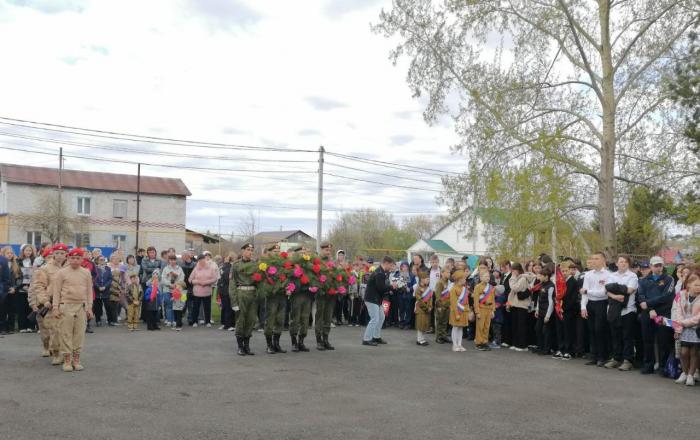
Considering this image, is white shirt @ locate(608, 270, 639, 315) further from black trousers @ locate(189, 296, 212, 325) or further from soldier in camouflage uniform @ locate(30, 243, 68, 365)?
black trousers @ locate(189, 296, 212, 325)

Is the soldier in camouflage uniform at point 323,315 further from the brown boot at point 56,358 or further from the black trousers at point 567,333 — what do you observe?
the brown boot at point 56,358

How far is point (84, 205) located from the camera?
52.7 m

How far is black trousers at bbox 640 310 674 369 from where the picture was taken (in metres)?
10.0

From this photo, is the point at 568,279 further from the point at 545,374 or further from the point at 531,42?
the point at 531,42

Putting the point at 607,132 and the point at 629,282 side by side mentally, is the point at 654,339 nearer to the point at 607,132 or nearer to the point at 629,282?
the point at 629,282

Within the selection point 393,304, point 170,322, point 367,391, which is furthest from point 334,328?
point 367,391

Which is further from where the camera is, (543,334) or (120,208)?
(120,208)

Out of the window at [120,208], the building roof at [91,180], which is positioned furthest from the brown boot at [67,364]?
the window at [120,208]

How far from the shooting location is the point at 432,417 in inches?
276

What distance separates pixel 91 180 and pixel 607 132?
4534 centimetres

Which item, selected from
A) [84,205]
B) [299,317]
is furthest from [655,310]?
[84,205]

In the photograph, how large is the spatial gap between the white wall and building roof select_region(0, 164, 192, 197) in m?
0.45

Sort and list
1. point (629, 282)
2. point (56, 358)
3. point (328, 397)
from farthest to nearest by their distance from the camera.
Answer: point (629, 282) < point (56, 358) < point (328, 397)

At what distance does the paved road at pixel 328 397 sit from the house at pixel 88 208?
36.9m
